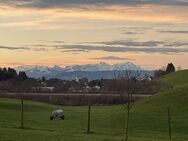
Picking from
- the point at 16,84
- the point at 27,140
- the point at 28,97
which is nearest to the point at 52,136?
the point at 27,140

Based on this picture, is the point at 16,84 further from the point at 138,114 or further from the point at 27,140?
the point at 27,140

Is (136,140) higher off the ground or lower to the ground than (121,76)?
lower

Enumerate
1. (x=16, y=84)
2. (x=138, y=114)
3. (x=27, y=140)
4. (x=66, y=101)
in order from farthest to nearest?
(x=16, y=84) → (x=66, y=101) → (x=138, y=114) → (x=27, y=140)

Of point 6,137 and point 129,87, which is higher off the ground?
point 129,87

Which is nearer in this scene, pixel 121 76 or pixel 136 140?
pixel 136 140

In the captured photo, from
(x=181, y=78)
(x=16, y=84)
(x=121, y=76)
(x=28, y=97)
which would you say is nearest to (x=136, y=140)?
(x=121, y=76)

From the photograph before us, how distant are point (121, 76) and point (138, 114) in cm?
1878

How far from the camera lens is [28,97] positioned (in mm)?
115375

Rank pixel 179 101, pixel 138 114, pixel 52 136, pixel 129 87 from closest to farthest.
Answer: pixel 52 136 → pixel 129 87 → pixel 138 114 → pixel 179 101

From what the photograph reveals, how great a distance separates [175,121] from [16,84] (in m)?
115

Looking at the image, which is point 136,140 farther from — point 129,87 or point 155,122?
point 155,122

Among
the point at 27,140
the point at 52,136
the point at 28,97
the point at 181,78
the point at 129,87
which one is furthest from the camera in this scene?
the point at 181,78

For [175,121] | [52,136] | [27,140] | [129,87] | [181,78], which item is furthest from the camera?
[181,78]

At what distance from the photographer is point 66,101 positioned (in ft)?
348
